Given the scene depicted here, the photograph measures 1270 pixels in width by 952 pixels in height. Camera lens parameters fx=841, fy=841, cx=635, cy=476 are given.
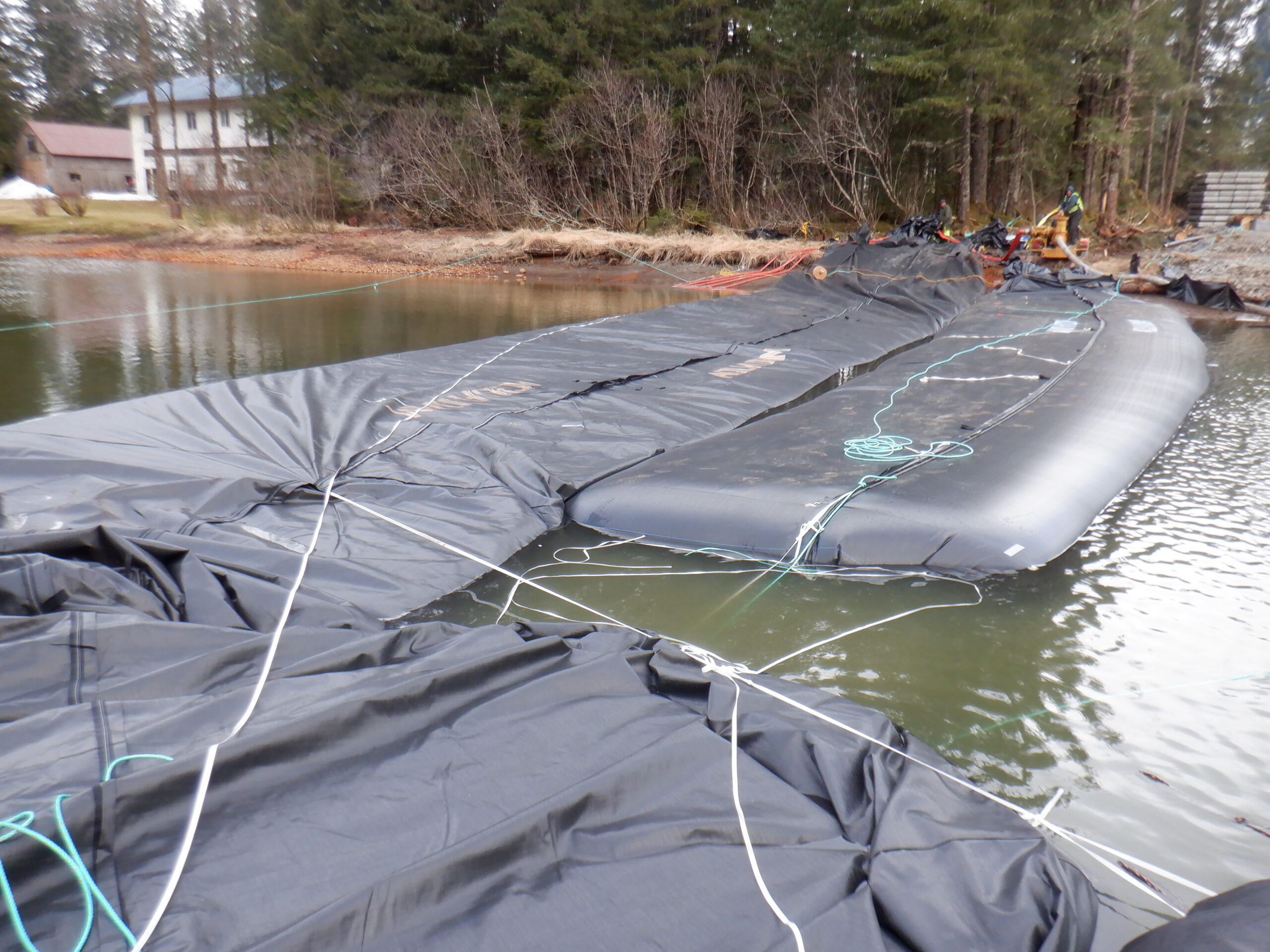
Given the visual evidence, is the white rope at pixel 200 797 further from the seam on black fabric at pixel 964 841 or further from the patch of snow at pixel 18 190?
the patch of snow at pixel 18 190

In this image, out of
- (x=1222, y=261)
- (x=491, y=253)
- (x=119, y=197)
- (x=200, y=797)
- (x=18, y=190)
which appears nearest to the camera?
(x=200, y=797)

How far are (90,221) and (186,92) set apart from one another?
16722 mm

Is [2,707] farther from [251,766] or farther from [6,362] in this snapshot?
[6,362]

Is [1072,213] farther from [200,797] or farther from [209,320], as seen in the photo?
[200,797]

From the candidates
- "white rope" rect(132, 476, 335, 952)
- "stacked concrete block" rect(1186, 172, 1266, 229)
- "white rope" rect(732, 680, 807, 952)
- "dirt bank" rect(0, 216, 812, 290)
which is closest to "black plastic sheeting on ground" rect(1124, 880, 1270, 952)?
"white rope" rect(732, 680, 807, 952)

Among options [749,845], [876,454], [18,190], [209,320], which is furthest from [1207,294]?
[18,190]

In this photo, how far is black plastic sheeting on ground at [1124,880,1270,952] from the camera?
1.08 meters

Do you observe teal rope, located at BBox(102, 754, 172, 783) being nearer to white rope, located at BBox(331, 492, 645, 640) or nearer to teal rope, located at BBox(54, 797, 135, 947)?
teal rope, located at BBox(54, 797, 135, 947)

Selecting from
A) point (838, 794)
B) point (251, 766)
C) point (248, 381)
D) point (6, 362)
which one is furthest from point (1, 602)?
point (6, 362)

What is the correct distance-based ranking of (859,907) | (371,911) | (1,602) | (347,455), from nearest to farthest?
(371,911)
(859,907)
(1,602)
(347,455)

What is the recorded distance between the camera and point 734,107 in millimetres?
16078

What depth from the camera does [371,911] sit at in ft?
3.81

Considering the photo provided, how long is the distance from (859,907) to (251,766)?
100 cm

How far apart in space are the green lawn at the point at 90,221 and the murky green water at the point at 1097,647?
14476 millimetres
